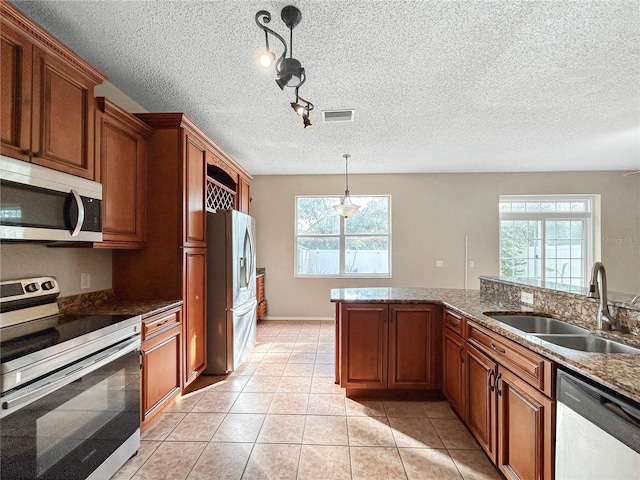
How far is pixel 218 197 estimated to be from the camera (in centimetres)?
334

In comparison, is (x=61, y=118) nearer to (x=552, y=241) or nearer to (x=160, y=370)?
(x=160, y=370)

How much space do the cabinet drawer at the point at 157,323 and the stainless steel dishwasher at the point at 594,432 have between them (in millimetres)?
2256

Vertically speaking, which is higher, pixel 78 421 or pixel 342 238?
pixel 342 238

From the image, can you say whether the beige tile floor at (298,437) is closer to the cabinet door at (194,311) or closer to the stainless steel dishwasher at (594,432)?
the cabinet door at (194,311)

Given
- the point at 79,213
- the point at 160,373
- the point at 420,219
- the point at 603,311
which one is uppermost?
the point at 420,219

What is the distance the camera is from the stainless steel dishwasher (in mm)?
927

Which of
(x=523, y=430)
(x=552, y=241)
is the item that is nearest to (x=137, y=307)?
(x=523, y=430)

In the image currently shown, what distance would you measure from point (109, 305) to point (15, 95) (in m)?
1.38

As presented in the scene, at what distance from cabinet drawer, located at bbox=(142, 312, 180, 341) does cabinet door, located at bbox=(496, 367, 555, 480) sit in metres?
2.16

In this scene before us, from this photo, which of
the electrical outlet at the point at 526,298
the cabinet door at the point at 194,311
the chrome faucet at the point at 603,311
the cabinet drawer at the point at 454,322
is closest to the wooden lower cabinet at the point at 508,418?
the cabinet drawer at the point at 454,322

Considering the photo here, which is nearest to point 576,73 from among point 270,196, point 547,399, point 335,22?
point 335,22

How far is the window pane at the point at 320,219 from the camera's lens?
5367mm

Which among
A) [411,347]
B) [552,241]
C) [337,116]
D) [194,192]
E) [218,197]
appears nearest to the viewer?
[411,347]

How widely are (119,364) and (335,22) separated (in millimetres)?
2305
